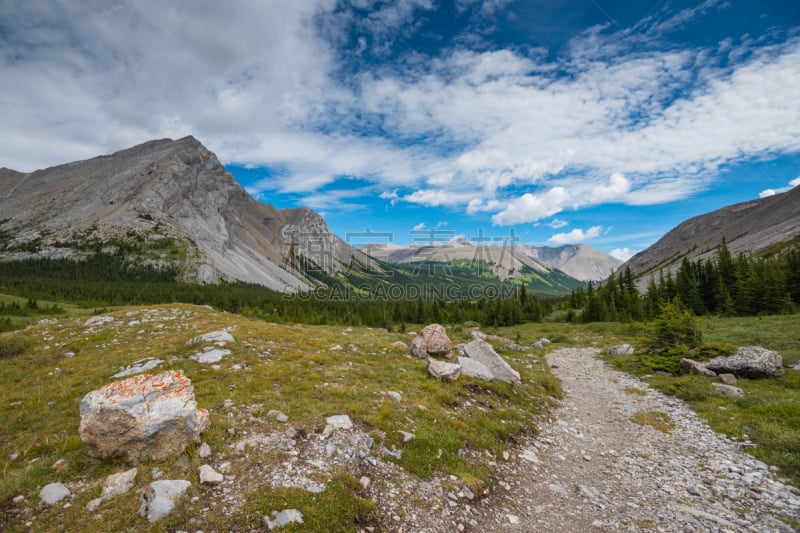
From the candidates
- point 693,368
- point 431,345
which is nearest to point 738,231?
point 693,368

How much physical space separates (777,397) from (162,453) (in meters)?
23.5

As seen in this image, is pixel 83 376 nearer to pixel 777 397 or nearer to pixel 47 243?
pixel 777 397

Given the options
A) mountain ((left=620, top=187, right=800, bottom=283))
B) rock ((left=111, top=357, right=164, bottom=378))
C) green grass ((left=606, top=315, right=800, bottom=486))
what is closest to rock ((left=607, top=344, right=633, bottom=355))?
green grass ((left=606, top=315, right=800, bottom=486))

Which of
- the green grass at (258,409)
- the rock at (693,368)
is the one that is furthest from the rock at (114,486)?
the rock at (693,368)

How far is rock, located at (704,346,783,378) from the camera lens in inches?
655

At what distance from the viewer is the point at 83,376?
13.3m

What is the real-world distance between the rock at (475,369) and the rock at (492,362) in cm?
53

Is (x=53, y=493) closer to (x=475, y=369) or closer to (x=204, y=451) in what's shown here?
(x=204, y=451)

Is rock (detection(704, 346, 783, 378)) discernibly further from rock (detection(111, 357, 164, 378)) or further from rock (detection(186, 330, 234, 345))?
rock (detection(111, 357, 164, 378))

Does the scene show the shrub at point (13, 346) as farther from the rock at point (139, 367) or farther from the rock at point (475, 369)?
the rock at point (475, 369)

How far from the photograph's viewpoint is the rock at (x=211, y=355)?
14.3 m

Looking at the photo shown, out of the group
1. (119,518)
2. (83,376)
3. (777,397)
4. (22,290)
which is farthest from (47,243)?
(777,397)

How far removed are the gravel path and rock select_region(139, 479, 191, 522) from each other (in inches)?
254

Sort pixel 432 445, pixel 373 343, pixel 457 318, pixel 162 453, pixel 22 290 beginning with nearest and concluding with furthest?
1. pixel 162 453
2. pixel 432 445
3. pixel 373 343
4. pixel 457 318
5. pixel 22 290
